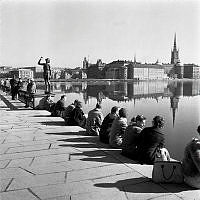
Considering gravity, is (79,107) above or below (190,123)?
above

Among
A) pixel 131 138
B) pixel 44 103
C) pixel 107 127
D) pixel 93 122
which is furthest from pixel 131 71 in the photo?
pixel 131 138

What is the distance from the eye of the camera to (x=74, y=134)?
9406 mm

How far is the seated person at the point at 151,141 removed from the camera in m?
6.04

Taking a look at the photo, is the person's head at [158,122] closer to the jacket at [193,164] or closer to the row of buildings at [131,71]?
the jacket at [193,164]

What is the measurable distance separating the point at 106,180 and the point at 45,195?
1.11 meters

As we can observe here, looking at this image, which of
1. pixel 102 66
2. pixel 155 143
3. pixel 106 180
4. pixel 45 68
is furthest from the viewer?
pixel 102 66

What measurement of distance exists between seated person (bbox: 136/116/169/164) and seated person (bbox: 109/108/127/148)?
1.13 m

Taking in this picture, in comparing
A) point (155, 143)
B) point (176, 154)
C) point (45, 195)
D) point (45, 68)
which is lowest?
point (176, 154)

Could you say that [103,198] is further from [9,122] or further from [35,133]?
[9,122]

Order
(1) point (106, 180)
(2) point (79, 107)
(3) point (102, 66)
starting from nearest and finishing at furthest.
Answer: (1) point (106, 180) < (2) point (79, 107) < (3) point (102, 66)

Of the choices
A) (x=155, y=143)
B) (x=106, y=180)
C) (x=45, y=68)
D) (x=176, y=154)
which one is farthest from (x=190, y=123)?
(x=106, y=180)

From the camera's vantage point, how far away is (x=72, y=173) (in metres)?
5.63

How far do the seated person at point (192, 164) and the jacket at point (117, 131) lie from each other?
2.51 metres

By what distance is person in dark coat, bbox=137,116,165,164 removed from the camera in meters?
6.04
